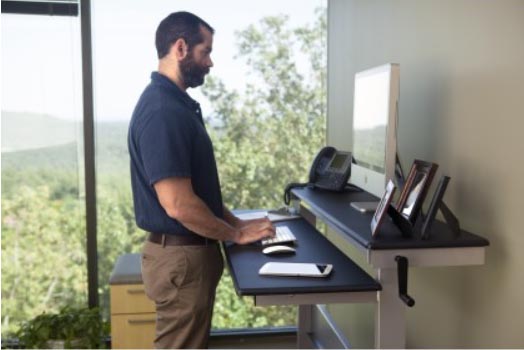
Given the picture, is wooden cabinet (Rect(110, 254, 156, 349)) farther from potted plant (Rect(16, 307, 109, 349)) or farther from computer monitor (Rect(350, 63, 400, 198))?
computer monitor (Rect(350, 63, 400, 198))

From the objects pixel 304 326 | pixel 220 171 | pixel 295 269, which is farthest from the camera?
pixel 220 171

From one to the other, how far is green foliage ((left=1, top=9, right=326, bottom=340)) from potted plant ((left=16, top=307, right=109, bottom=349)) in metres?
0.22

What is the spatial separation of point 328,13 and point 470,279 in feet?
6.90

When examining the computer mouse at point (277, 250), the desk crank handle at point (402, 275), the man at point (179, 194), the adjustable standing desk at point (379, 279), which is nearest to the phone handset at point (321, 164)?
the man at point (179, 194)

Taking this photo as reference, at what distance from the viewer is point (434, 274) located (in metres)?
2.16

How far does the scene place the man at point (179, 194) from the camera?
1957 millimetres

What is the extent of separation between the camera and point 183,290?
82.3 inches

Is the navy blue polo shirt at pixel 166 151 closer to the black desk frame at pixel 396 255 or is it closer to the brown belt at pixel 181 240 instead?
the brown belt at pixel 181 240

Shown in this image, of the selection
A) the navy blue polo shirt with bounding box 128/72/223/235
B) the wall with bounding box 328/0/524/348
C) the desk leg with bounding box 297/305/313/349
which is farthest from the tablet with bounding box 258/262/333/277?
the desk leg with bounding box 297/305/313/349

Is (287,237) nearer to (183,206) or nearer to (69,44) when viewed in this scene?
(183,206)

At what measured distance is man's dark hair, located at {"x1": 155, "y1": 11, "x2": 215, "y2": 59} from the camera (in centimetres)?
214

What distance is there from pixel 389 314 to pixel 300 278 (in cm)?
28

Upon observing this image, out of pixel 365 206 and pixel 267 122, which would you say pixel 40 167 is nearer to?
pixel 267 122

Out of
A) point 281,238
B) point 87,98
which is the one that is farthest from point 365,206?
point 87,98
